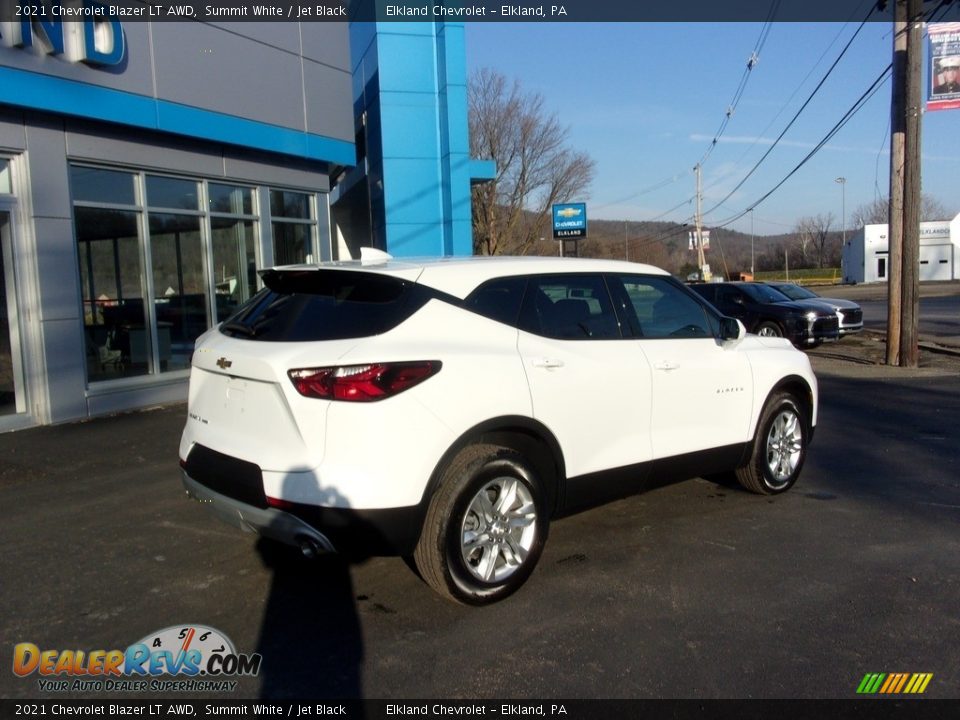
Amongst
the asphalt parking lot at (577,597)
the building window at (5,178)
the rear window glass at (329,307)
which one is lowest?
the asphalt parking lot at (577,597)

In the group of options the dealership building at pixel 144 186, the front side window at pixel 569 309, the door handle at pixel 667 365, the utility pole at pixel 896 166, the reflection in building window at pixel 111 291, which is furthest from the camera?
the utility pole at pixel 896 166

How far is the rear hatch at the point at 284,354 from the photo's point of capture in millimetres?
3682

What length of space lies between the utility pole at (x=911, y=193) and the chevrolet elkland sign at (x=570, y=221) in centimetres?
1239

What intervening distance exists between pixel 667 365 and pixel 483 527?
1.72 metres

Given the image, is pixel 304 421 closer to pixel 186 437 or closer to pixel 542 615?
pixel 186 437

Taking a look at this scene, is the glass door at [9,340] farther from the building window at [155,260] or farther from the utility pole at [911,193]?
the utility pole at [911,193]

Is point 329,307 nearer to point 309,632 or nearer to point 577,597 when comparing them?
point 309,632

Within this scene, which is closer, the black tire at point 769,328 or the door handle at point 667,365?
the door handle at point 667,365

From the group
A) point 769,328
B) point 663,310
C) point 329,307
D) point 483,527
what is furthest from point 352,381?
point 769,328

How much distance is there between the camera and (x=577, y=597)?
4.20 metres

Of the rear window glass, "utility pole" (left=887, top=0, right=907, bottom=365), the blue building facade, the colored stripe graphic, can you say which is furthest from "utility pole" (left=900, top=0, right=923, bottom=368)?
the rear window glass

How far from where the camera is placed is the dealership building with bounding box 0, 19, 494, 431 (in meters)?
9.08

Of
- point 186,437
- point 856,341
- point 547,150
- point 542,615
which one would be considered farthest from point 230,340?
point 547,150

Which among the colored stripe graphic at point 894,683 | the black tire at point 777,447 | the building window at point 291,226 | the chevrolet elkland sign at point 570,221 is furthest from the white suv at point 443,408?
the chevrolet elkland sign at point 570,221
